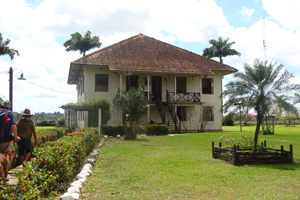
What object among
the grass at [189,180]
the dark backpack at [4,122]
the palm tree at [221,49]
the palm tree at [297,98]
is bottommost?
the grass at [189,180]

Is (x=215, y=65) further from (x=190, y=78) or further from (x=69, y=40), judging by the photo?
(x=69, y=40)

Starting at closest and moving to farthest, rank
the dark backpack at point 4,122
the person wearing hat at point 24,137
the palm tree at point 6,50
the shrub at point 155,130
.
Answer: the dark backpack at point 4,122 → the person wearing hat at point 24,137 → the shrub at point 155,130 → the palm tree at point 6,50

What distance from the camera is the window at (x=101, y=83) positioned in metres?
24.9

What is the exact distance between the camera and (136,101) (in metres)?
17.4

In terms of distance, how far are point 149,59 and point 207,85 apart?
6451mm

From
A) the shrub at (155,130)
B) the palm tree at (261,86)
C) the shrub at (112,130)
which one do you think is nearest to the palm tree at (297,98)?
the palm tree at (261,86)

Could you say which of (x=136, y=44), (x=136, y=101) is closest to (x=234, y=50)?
(x=136, y=44)

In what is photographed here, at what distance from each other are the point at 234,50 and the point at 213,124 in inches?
771

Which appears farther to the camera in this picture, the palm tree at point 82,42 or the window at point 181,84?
the palm tree at point 82,42

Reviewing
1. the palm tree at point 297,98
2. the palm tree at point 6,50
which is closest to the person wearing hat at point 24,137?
the palm tree at point 297,98

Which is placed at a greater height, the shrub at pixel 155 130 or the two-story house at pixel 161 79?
the two-story house at pixel 161 79

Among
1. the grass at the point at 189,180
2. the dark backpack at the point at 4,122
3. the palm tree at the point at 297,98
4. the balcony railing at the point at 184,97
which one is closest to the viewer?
the grass at the point at 189,180

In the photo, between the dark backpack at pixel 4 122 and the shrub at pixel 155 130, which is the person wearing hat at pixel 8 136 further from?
the shrub at pixel 155 130

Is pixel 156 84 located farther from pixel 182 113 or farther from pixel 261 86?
pixel 261 86
